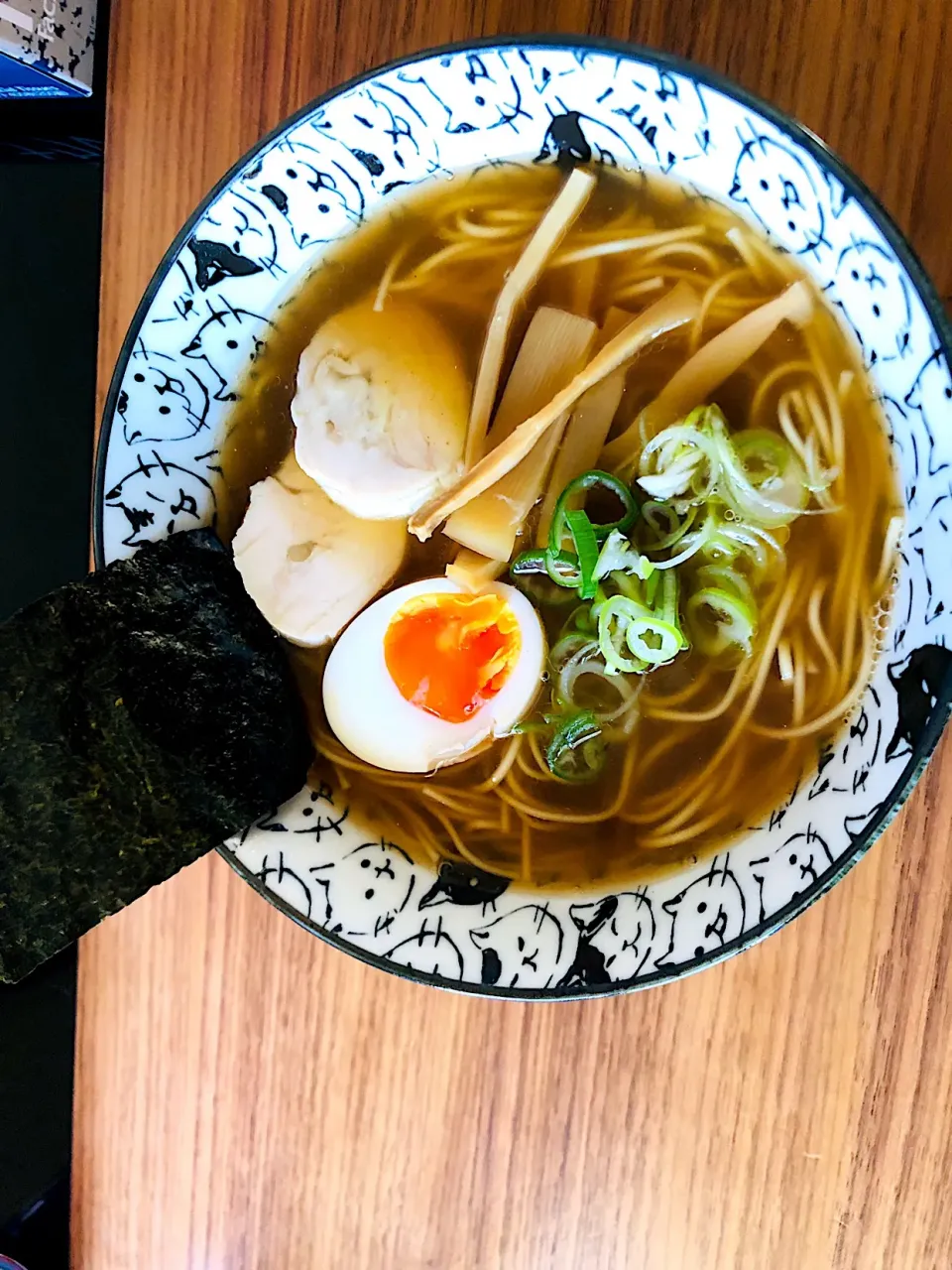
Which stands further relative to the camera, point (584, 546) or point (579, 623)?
point (579, 623)

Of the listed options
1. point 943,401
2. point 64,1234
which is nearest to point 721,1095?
point 943,401

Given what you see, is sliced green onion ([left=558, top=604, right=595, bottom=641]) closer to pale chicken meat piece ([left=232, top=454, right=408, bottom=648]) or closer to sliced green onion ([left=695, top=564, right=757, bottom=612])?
sliced green onion ([left=695, top=564, right=757, bottom=612])

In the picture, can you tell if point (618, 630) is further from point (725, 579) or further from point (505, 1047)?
point (505, 1047)

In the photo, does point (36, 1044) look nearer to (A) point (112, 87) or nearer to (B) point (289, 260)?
(B) point (289, 260)

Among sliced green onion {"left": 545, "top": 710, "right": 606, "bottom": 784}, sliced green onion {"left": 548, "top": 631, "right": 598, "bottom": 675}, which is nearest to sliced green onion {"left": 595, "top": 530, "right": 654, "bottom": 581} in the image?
sliced green onion {"left": 548, "top": 631, "right": 598, "bottom": 675}

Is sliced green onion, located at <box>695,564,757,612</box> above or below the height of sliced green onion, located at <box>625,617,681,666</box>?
above

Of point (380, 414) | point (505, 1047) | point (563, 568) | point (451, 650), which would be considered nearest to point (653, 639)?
point (563, 568)
